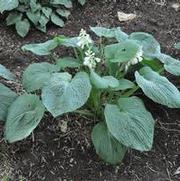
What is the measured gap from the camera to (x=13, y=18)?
3445 millimetres

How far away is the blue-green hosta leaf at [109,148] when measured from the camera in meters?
2.49

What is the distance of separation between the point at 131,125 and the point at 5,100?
2.41ft

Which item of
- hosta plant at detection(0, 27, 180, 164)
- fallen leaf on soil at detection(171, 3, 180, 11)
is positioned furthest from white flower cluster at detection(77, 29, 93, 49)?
fallen leaf on soil at detection(171, 3, 180, 11)

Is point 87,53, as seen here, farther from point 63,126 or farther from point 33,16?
point 33,16

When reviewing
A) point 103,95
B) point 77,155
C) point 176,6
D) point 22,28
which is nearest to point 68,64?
point 103,95

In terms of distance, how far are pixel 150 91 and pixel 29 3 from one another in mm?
1427

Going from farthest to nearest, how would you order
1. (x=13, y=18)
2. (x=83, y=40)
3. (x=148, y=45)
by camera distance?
1. (x=13, y=18)
2. (x=148, y=45)
3. (x=83, y=40)

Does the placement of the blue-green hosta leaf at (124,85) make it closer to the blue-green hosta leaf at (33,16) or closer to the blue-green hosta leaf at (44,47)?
the blue-green hosta leaf at (44,47)

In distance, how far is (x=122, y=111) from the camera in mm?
2482

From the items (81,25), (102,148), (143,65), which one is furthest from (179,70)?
(81,25)

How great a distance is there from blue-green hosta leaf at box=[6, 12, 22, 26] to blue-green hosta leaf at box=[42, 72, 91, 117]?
3.65 feet

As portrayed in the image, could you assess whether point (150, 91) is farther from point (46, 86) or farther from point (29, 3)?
point (29, 3)

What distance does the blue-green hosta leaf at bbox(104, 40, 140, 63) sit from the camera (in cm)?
256

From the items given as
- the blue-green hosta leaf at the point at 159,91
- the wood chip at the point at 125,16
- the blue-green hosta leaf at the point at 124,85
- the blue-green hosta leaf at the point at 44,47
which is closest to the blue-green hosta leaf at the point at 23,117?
the blue-green hosta leaf at the point at 44,47
